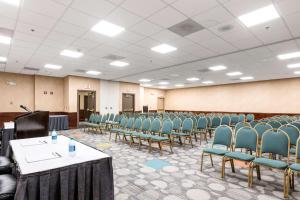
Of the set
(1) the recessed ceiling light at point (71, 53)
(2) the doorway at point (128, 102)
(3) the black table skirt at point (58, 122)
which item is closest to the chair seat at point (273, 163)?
(1) the recessed ceiling light at point (71, 53)

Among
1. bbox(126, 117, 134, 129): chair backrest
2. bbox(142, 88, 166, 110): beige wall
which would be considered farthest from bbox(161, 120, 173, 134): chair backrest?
bbox(142, 88, 166, 110): beige wall

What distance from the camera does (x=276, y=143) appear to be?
3.31m

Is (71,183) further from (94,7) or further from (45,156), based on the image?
(94,7)

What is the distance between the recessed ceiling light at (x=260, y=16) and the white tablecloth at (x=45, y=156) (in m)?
3.93

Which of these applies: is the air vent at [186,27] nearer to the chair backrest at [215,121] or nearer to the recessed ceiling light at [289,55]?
the recessed ceiling light at [289,55]

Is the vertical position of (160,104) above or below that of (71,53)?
below

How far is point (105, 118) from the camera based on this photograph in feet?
31.4

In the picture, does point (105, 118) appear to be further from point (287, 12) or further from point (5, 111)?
point (287, 12)

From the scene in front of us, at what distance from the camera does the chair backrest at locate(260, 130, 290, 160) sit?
3189 mm

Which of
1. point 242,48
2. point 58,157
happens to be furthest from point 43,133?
point 242,48

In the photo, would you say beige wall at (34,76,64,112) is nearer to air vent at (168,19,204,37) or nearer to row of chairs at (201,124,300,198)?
air vent at (168,19,204,37)

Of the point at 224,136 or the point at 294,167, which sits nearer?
the point at 294,167

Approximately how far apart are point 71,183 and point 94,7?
3163mm

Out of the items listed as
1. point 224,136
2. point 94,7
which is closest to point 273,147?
point 224,136
